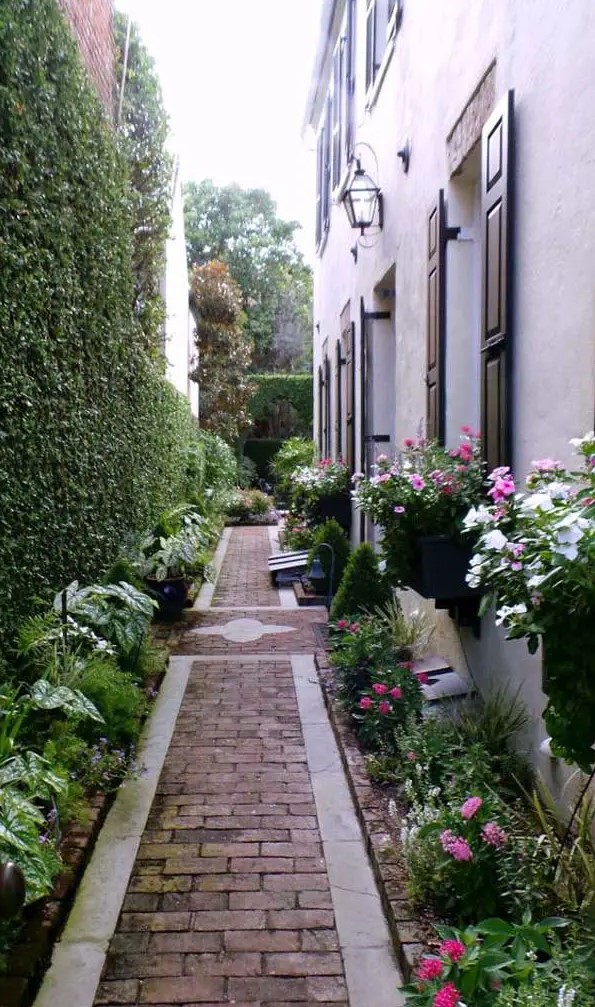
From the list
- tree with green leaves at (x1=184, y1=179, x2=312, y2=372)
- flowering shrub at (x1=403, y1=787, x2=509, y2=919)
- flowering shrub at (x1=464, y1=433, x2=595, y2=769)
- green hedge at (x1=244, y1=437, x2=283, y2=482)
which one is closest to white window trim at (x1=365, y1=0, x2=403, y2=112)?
flowering shrub at (x1=464, y1=433, x2=595, y2=769)

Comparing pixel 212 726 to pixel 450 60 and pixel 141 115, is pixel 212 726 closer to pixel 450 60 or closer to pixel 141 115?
pixel 450 60

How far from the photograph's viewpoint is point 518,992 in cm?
211

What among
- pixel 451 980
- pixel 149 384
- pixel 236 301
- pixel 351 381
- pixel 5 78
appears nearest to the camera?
pixel 451 980

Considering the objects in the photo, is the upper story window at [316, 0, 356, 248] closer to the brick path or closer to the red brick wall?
the red brick wall

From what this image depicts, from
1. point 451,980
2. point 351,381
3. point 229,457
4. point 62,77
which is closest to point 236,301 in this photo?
point 229,457

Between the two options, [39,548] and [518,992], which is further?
[39,548]

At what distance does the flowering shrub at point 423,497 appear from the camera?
13.5 ft

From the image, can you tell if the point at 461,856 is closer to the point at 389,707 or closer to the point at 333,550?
the point at 389,707

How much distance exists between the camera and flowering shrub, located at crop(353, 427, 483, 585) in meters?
4.12

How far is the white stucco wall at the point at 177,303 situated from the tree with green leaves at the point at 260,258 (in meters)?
12.5

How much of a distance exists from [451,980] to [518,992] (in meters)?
0.22

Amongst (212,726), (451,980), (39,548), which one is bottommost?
(212,726)

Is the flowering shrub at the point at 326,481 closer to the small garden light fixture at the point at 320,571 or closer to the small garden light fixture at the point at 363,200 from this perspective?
the small garden light fixture at the point at 320,571

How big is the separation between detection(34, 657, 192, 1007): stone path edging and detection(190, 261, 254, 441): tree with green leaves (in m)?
16.5
